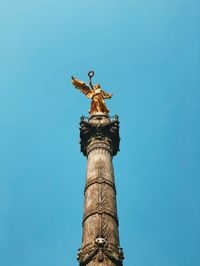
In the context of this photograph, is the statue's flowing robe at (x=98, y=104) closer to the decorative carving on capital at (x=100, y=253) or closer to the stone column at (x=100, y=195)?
the stone column at (x=100, y=195)

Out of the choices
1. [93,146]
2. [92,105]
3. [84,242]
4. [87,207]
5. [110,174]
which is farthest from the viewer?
[92,105]

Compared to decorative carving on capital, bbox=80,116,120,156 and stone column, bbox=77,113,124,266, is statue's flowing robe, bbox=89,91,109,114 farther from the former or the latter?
decorative carving on capital, bbox=80,116,120,156

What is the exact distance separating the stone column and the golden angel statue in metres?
0.53

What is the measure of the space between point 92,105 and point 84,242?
20.6 feet

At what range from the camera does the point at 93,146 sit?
542 inches

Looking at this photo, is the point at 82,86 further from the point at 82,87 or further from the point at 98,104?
the point at 98,104

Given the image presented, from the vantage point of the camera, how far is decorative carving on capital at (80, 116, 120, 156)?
13969mm

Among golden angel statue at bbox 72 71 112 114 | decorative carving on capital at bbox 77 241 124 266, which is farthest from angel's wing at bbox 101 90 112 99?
decorative carving on capital at bbox 77 241 124 266

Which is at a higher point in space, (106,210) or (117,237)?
(106,210)

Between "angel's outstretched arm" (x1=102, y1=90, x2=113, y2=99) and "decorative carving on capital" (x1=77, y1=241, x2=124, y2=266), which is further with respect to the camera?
"angel's outstretched arm" (x1=102, y1=90, x2=113, y2=99)

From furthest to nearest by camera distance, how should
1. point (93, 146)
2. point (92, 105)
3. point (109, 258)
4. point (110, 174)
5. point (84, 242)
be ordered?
point (92, 105), point (93, 146), point (110, 174), point (84, 242), point (109, 258)

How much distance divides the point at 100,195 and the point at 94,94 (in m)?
5.31

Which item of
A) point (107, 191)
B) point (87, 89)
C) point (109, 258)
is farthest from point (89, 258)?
point (87, 89)

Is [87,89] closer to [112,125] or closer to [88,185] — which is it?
[112,125]
